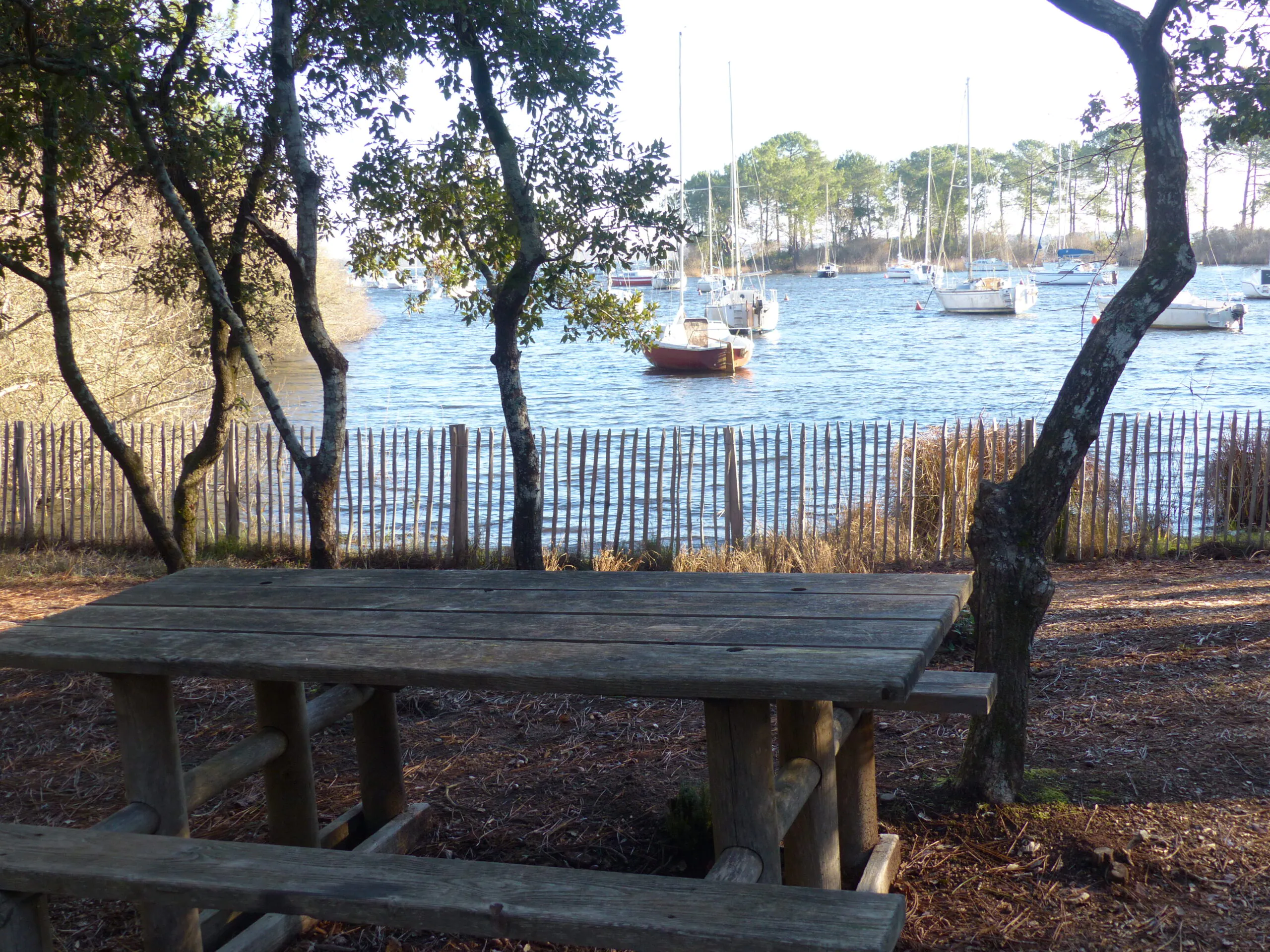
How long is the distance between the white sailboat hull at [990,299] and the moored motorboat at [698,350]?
91.0ft

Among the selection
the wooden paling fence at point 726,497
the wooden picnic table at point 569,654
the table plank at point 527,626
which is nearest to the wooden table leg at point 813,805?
the wooden picnic table at point 569,654

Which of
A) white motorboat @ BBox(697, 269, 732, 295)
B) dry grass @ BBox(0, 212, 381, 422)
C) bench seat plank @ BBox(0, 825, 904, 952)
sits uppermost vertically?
white motorboat @ BBox(697, 269, 732, 295)

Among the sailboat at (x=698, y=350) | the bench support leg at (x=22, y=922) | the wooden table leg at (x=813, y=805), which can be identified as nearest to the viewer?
the bench support leg at (x=22, y=922)

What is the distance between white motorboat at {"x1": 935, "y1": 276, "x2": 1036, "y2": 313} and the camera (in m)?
60.2

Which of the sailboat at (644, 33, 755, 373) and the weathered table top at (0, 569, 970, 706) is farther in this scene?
the sailboat at (644, 33, 755, 373)

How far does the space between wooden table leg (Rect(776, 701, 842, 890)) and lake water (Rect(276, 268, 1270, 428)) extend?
12.4 meters

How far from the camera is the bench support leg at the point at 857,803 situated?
3.44m

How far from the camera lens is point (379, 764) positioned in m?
3.82

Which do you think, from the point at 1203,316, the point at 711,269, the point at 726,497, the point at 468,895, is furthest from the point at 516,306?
the point at 1203,316

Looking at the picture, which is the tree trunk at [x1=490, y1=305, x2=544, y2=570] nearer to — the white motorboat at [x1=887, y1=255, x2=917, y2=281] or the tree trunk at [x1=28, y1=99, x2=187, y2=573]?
the tree trunk at [x1=28, y1=99, x2=187, y2=573]

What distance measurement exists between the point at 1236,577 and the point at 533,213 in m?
5.87

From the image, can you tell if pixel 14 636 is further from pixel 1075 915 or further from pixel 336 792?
pixel 1075 915

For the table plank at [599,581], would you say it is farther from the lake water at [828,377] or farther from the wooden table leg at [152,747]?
the lake water at [828,377]

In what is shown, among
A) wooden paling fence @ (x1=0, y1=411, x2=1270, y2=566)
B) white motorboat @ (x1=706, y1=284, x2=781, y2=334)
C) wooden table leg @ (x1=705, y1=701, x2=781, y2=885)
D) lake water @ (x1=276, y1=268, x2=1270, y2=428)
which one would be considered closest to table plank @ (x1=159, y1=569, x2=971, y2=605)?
wooden table leg @ (x1=705, y1=701, x2=781, y2=885)
